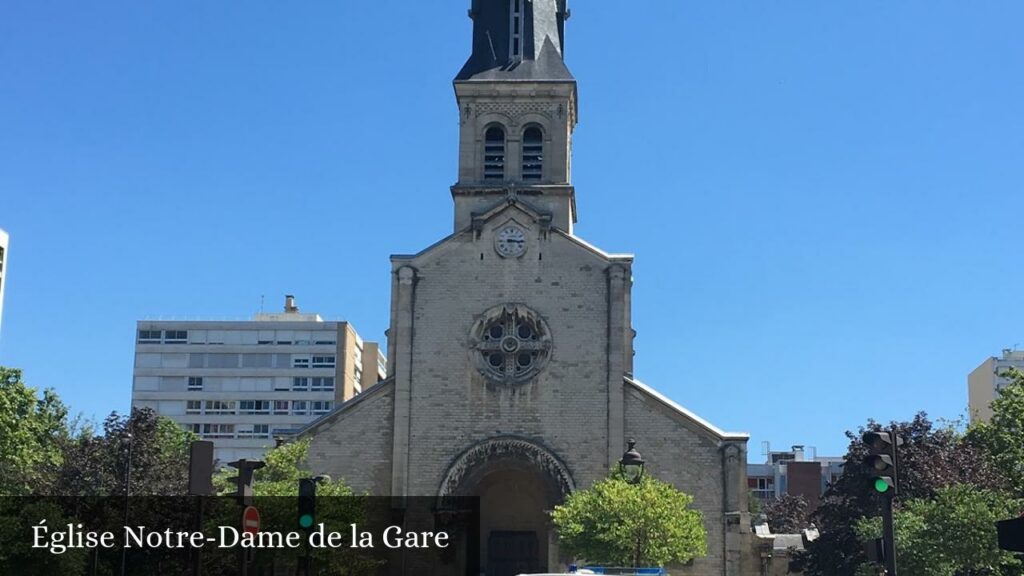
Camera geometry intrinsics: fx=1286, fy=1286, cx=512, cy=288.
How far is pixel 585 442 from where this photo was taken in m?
45.1

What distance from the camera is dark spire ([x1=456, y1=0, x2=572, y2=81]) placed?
50.8m

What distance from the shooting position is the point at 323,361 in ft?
290

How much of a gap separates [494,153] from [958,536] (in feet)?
74.0

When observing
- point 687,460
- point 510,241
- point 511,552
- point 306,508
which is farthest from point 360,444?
point 306,508

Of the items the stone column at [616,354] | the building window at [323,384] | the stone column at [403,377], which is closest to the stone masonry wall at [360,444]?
the stone column at [403,377]

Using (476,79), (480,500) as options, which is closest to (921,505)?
(480,500)

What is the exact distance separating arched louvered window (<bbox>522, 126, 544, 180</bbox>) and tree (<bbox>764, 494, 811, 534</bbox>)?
3976cm

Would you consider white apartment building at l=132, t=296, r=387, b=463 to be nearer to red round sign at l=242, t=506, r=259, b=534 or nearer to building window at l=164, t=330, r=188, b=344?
building window at l=164, t=330, r=188, b=344

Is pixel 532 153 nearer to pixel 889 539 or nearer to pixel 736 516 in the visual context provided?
pixel 736 516

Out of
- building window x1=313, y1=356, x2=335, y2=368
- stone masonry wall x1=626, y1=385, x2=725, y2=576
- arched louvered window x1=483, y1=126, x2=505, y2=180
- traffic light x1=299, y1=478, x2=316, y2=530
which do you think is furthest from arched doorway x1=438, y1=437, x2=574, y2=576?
Result: building window x1=313, y1=356, x2=335, y2=368

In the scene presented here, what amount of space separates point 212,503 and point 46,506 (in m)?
4.92

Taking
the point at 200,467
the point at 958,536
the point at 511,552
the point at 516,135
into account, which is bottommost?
the point at 511,552

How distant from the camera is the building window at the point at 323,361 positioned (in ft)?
290

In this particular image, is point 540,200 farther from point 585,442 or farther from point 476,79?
point 585,442
